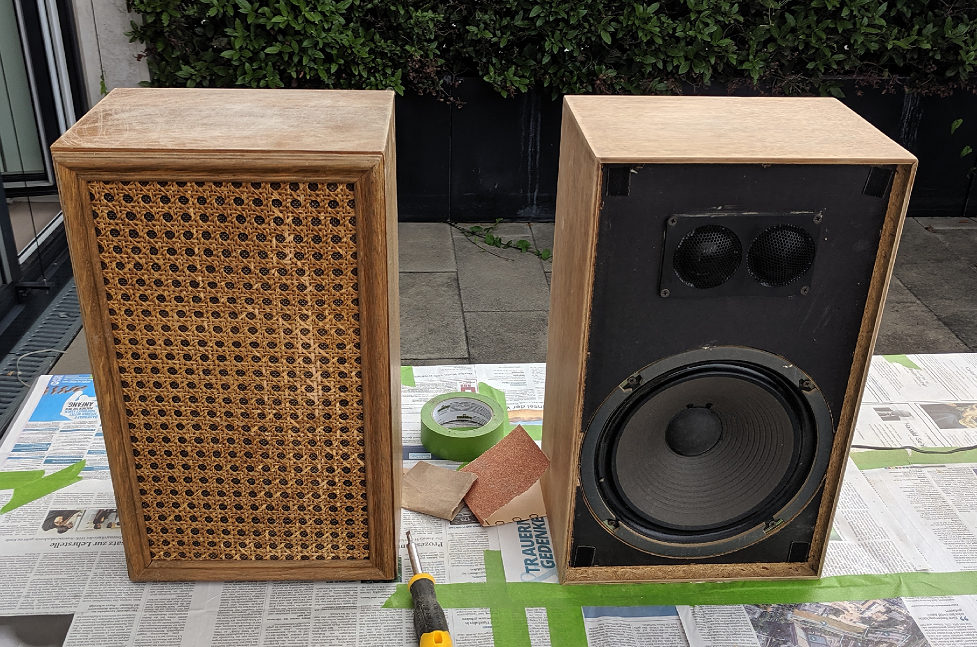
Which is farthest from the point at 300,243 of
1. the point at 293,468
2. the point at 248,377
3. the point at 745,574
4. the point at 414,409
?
the point at 745,574

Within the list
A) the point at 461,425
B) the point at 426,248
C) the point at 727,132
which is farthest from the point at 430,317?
the point at 727,132

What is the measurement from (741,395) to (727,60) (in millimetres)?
1898

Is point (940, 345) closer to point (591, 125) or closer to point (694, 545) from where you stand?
point (694, 545)

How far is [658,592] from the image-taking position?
1.12 metres

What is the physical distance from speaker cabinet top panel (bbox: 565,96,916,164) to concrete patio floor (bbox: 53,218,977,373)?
118 centimetres

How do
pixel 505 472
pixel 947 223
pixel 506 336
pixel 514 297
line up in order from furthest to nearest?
pixel 947 223
pixel 514 297
pixel 506 336
pixel 505 472

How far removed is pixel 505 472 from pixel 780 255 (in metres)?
0.51

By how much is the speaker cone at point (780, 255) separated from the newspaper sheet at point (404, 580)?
1.48 ft

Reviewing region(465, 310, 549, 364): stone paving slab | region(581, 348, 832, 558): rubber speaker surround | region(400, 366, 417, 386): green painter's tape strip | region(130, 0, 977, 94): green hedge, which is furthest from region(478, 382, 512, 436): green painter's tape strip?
region(130, 0, 977, 94): green hedge

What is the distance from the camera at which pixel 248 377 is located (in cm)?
99

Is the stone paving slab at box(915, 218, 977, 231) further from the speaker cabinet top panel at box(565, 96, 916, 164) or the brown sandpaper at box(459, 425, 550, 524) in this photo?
the brown sandpaper at box(459, 425, 550, 524)

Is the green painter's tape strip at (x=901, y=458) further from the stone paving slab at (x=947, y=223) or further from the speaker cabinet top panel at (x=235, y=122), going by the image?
the stone paving slab at (x=947, y=223)

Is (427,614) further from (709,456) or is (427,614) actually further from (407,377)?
(407,377)

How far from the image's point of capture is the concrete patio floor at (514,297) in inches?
88.8
